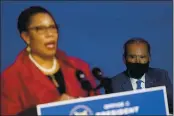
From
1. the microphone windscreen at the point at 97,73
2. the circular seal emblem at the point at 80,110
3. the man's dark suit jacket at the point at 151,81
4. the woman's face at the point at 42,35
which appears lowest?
the circular seal emblem at the point at 80,110

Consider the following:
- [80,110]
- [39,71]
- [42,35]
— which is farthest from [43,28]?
[80,110]

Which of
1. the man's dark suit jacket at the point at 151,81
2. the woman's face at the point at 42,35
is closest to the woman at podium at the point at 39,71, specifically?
the woman's face at the point at 42,35

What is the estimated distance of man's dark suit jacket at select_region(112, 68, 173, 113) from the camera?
1.78 metres

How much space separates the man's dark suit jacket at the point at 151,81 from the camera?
1780 millimetres

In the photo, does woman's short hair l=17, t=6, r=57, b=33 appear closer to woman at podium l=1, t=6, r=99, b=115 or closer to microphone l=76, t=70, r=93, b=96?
woman at podium l=1, t=6, r=99, b=115

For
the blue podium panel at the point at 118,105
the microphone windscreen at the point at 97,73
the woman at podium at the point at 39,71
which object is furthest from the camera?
the microphone windscreen at the point at 97,73

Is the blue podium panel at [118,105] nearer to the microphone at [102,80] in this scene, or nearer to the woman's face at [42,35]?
the microphone at [102,80]

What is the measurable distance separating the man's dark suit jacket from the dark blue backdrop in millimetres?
37

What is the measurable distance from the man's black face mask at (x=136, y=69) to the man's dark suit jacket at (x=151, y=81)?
0.03m

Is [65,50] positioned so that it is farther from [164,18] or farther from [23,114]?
[164,18]

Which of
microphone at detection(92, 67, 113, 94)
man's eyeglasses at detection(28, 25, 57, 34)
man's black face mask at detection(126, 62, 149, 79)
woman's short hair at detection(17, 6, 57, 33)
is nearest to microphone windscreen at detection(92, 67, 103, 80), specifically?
microphone at detection(92, 67, 113, 94)

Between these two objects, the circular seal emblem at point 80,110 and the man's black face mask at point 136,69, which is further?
the man's black face mask at point 136,69

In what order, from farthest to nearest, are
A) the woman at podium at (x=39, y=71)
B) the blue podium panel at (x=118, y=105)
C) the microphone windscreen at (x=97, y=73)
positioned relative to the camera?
the microphone windscreen at (x=97, y=73)
the woman at podium at (x=39, y=71)
the blue podium panel at (x=118, y=105)

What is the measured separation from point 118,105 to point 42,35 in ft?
1.95
